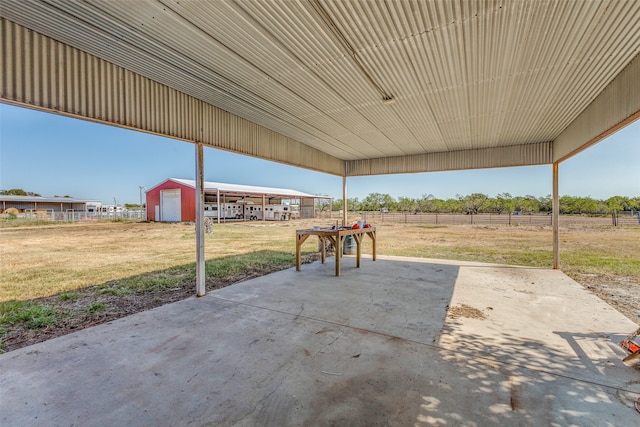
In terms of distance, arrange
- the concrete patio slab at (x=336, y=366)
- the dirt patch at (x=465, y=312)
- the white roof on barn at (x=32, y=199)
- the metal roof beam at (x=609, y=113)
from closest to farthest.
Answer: the concrete patio slab at (x=336, y=366), the metal roof beam at (x=609, y=113), the dirt patch at (x=465, y=312), the white roof on barn at (x=32, y=199)

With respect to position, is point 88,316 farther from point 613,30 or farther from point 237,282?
point 613,30

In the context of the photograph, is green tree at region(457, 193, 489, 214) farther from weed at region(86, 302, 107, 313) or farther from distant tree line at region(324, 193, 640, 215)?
weed at region(86, 302, 107, 313)

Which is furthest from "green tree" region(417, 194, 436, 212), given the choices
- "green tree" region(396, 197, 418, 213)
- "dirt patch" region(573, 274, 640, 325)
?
"dirt patch" region(573, 274, 640, 325)

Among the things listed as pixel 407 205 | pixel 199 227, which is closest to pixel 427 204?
pixel 407 205

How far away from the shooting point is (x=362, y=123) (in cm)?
531

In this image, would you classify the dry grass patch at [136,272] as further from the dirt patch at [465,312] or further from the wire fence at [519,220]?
the wire fence at [519,220]

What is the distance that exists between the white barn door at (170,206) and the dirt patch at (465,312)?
22.5 m

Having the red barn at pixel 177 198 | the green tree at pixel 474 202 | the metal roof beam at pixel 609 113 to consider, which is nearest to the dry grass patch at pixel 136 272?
the metal roof beam at pixel 609 113

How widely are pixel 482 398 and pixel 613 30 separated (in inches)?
131

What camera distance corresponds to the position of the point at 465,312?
3.65m

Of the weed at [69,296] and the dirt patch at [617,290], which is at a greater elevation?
the weed at [69,296]

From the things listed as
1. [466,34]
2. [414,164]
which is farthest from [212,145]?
[414,164]

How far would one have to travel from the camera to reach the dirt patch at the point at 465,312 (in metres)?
3.51

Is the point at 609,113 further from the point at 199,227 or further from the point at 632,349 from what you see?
the point at 199,227
